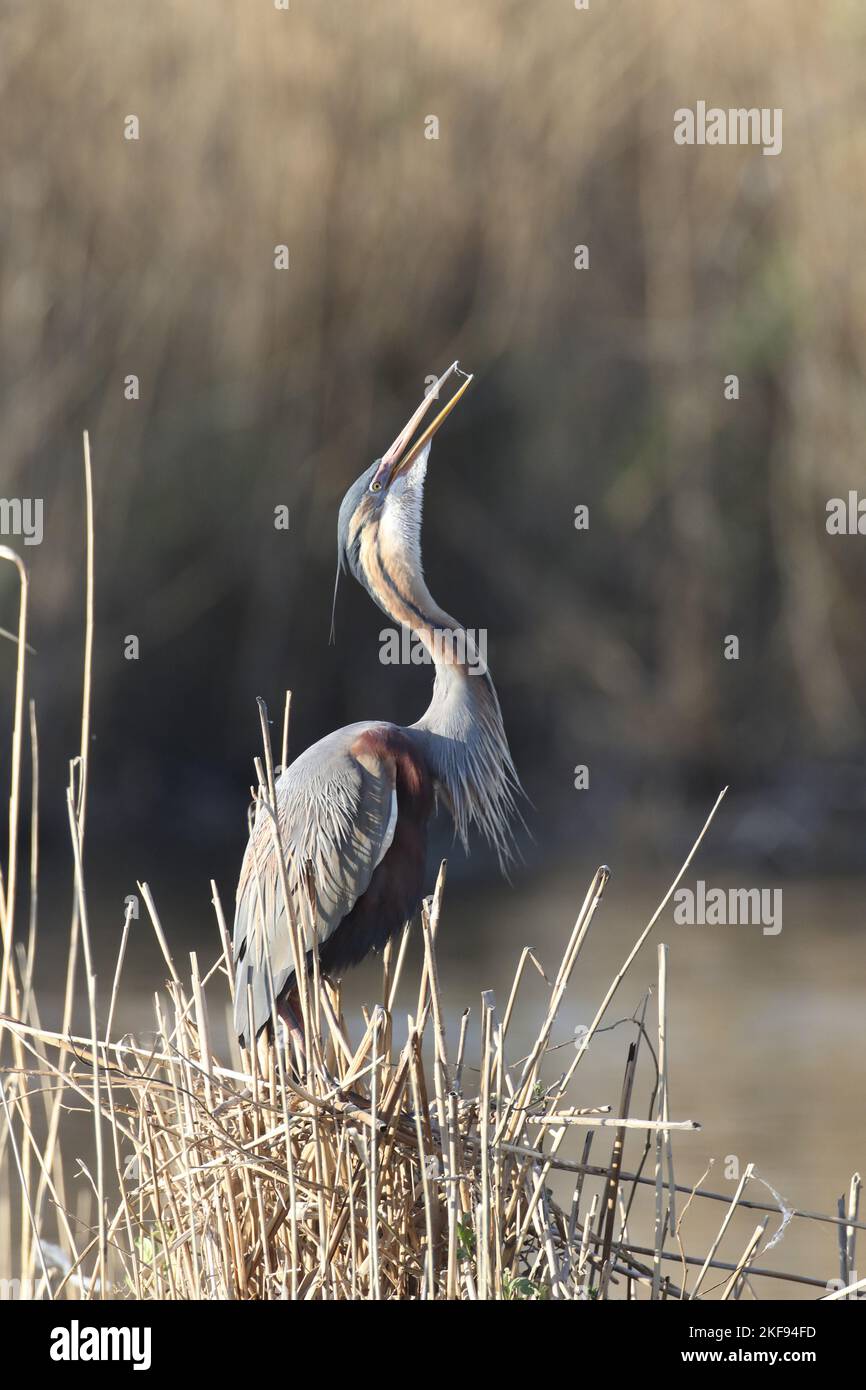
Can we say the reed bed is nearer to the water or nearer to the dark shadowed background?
the water

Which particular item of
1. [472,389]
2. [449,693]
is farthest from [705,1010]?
[472,389]

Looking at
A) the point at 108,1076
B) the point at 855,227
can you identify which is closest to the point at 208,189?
the point at 855,227

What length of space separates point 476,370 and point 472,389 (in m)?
0.12

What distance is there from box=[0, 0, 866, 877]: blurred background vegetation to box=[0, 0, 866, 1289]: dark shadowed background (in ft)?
0.07

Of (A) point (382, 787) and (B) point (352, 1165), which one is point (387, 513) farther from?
(B) point (352, 1165)

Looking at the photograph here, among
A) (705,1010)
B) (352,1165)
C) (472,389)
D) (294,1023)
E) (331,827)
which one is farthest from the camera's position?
(472,389)

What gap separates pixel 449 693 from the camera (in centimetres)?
344

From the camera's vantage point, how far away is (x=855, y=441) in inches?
387

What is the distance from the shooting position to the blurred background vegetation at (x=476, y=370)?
9469 mm

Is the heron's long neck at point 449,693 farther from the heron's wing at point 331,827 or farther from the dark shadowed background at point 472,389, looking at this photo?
the dark shadowed background at point 472,389

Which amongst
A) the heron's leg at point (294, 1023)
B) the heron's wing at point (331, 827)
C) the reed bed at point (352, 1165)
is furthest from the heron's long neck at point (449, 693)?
the reed bed at point (352, 1165)

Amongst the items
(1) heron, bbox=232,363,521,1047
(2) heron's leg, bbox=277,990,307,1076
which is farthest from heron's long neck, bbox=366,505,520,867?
(2) heron's leg, bbox=277,990,307,1076

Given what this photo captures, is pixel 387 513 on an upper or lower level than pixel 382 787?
upper

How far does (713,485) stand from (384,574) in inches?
272
